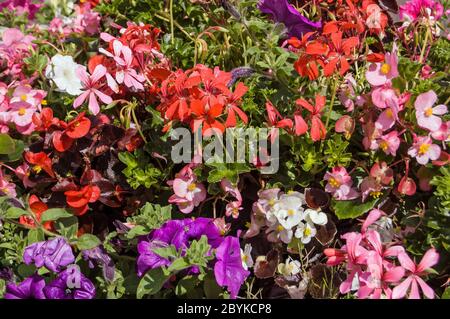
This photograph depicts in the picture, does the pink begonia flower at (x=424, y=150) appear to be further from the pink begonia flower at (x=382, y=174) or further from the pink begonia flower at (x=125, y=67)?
the pink begonia flower at (x=125, y=67)

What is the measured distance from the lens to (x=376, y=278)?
4.00 feet

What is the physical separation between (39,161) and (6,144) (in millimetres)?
84

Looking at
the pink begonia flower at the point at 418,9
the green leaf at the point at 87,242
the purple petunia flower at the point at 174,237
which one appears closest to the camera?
the purple petunia flower at the point at 174,237

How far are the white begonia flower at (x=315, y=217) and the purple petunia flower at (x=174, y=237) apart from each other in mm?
186

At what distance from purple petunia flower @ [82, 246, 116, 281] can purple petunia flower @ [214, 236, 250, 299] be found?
0.24 metres

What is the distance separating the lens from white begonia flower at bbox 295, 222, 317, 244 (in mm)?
1374

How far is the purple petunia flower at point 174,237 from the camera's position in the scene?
4.25 ft

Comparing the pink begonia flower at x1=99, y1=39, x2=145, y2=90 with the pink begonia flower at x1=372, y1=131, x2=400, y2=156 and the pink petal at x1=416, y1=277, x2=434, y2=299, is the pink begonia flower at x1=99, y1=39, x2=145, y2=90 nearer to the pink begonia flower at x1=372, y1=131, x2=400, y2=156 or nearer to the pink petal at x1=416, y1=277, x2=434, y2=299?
the pink begonia flower at x1=372, y1=131, x2=400, y2=156

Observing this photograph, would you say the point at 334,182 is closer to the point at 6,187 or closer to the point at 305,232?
the point at 305,232

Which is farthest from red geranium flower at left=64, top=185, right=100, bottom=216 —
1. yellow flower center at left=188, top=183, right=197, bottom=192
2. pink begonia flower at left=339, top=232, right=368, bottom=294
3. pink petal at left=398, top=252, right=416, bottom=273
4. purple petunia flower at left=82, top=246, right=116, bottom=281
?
pink petal at left=398, top=252, right=416, bottom=273

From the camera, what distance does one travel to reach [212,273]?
1334mm

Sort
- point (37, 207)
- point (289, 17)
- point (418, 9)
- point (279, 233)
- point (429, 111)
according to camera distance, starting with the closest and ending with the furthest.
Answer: point (429, 111), point (279, 233), point (37, 207), point (289, 17), point (418, 9)

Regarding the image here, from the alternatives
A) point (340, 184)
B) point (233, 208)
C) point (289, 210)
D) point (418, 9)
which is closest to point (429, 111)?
point (340, 184)

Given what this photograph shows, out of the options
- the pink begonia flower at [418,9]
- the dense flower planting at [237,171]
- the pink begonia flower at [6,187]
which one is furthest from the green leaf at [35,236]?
the pink begonia flower at [418,9]
